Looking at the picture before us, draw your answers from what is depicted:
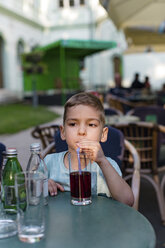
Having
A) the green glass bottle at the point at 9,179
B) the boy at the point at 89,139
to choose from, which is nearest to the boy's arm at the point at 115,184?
the boy at the point at 89,139

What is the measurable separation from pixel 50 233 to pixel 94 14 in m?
24.8

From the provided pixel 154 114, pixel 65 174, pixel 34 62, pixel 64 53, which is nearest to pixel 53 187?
pixel 65 174

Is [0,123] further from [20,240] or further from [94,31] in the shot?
[94,31]

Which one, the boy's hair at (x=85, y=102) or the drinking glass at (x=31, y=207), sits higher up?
the boy's hair at (x=85, y=102)

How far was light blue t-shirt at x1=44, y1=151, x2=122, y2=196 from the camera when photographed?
152 centimetres

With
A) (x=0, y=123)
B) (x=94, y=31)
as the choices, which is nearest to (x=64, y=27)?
(x=94, y=31)

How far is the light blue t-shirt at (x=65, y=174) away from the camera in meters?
1.52

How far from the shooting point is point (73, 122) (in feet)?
4.96

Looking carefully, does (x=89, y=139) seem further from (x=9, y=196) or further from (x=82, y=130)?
(x=9, y=196)

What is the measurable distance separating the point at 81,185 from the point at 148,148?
197 centimetres

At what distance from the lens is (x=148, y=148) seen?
323 cm

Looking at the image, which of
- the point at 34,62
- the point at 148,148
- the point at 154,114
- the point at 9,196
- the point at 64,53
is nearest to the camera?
the point at 9,196

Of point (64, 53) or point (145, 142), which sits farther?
point (64, 53)

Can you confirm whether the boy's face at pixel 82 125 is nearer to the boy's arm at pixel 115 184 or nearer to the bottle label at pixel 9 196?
the boy's arm at pixel 115 184
